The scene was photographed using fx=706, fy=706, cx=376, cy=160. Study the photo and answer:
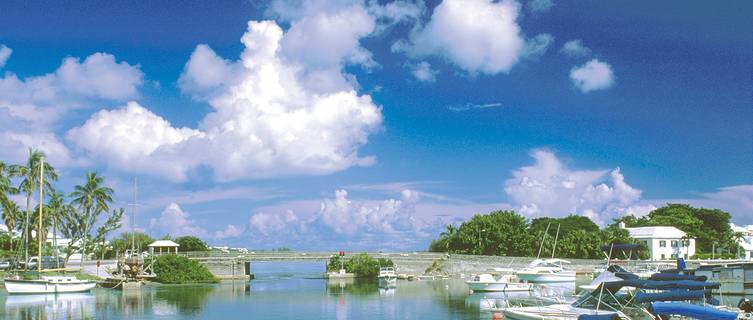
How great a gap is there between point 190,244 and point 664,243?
83422 millimetres

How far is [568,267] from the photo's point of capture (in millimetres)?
105438

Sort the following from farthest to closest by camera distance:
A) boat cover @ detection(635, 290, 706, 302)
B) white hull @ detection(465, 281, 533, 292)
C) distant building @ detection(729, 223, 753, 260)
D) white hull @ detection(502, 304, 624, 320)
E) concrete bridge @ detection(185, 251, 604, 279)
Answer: distant building @ detection(729, 223, 753, 260) < concrete bridge @ detection(185, 251, 604, 279) < white hull @ detection(465, 281, 533, 292) < white hull @ detection(502, 304, 624, 320) < boat cover @ detection(635, 290, 706, 302)

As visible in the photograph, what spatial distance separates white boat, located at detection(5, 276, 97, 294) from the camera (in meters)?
68.8

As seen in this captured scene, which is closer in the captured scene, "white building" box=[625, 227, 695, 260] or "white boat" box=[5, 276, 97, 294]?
"white boat" box=[5, 276, 97, 294]

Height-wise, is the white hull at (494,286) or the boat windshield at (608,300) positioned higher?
the boat windshield at (608,300)

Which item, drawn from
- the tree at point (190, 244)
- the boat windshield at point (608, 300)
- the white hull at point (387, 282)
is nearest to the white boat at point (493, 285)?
the white hull at point (387, 282)

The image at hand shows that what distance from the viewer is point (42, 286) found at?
70.4m

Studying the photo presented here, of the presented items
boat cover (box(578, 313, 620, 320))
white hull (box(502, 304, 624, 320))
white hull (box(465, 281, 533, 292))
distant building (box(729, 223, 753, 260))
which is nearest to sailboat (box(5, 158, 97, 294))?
white hull (box(465, 281, 533, 292))

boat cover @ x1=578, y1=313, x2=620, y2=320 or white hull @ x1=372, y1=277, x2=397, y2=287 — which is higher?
boat cover @ x1=578, y1=313, x2=620, y2=320

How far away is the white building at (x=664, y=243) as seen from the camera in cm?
12331

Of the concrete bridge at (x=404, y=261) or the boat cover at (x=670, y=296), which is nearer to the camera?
the boat cover at (x=670, y=296)

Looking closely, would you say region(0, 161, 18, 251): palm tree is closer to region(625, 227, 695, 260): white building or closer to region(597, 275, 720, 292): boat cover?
region(597, 275, 720, 292): boat cover

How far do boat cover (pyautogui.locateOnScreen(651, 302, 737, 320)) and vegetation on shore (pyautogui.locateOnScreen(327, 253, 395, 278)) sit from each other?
7458cm

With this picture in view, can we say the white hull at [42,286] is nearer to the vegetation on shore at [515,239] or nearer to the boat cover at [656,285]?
the boat cover at [656,285]
